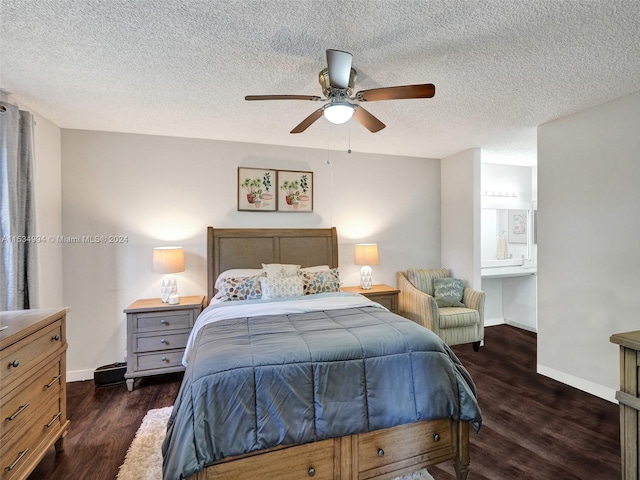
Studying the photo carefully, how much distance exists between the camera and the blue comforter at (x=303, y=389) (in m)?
1.48

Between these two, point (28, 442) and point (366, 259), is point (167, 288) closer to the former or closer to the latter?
point (28, 442)

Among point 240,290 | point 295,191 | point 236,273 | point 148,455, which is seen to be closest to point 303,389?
point 148,455

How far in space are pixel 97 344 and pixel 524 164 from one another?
643 centimetres

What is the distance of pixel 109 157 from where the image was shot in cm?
333

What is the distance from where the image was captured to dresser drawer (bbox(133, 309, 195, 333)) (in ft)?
9.71

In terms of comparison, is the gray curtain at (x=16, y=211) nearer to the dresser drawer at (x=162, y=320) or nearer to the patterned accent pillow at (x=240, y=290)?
the dresser drawer at (x=162, y=320)

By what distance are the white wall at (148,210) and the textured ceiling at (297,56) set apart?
1.53ft

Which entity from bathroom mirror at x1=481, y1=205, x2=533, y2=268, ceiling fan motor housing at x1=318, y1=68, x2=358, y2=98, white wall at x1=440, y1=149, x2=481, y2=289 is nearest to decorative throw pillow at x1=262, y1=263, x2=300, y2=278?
ceiling fan motor housing at x1=318, y1=68, x2=358, y2=98

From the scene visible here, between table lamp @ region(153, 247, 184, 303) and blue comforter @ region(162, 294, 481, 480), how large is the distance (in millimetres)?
1368

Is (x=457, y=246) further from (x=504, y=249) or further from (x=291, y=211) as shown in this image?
(x=291, y=211)

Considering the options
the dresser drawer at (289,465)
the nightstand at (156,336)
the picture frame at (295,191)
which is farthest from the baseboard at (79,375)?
the picture frame at (295,191)

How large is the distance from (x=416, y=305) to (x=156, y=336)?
9.76 ft

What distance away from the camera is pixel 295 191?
3.94 m

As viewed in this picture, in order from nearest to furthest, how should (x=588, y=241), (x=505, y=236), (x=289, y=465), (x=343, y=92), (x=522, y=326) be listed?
(x=289, y=465), (x=343, y=92), (x=588, y=241), (x=522, y=326), (x=505, y=236)
